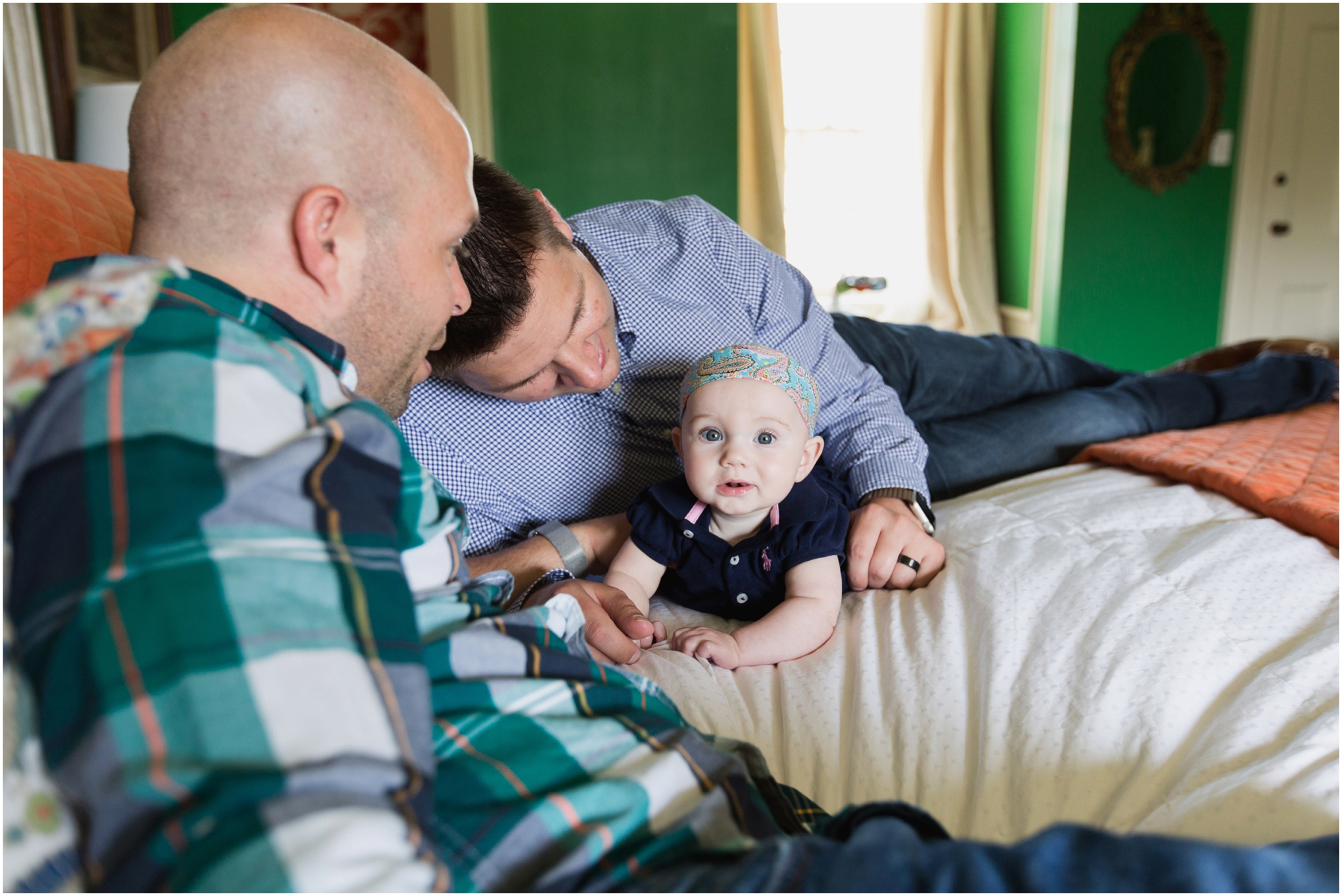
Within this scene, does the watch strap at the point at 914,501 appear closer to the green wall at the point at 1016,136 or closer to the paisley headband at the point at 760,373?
the paisley headband at the point at 760,373

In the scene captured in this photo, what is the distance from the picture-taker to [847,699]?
0.97 m

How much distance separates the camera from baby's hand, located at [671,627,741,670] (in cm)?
104

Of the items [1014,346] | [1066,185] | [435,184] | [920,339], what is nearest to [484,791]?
[435,184]

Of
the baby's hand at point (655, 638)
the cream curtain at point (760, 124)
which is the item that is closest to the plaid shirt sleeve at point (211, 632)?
the baby's hand at point (655, 638)

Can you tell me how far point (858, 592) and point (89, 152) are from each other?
2164 mm

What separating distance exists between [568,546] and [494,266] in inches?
16.7

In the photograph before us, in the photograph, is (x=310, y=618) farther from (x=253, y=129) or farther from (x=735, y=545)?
(x=735, y=545)

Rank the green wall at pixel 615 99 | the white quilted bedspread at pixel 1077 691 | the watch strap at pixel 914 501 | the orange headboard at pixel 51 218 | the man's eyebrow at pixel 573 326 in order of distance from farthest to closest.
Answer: the green wall at pixel 615 99 → the watch strap at pixel 914 501 → the man's eyebrow at pixel 573 326 → the orange headboard at pixel 51 218 → the white quilted bedspread at pixel 1077 691

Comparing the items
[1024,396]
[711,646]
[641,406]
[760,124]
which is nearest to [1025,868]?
[711,646]

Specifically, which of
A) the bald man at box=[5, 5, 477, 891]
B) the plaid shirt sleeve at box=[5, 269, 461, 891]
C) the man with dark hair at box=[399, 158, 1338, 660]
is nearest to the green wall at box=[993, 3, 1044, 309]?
the man with dark hair at box=[399, 158, 1338, 660]

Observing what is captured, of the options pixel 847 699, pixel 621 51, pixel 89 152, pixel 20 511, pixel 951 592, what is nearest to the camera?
pixel 20 511

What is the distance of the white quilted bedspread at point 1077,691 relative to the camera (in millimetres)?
753

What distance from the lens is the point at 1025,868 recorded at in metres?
0.50

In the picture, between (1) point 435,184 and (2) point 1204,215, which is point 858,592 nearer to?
(1) point 435,184
